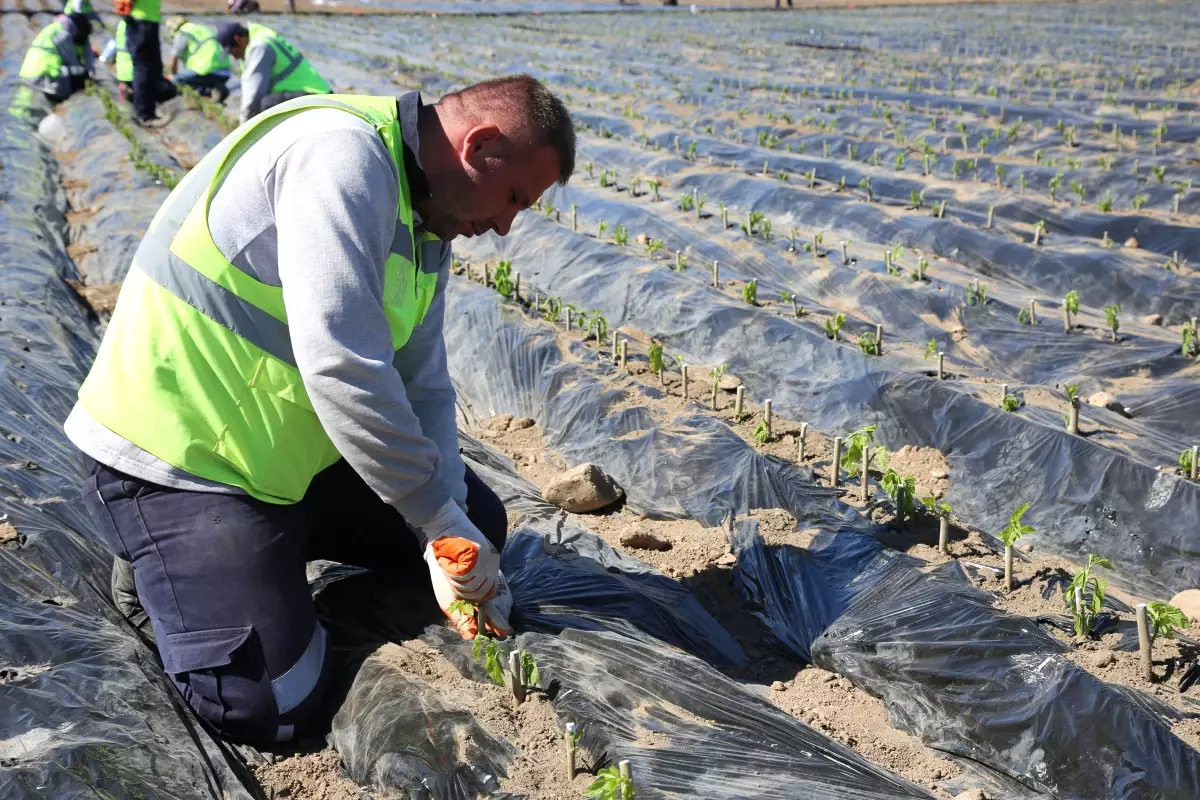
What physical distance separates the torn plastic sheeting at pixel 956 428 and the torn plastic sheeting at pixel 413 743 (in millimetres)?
2368

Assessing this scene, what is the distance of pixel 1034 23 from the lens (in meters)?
21.5

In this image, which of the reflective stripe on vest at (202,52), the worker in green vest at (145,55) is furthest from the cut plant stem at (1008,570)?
the reflective stripe on vest at (202,52)

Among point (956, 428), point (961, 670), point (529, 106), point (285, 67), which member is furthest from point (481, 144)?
point (285, 67)

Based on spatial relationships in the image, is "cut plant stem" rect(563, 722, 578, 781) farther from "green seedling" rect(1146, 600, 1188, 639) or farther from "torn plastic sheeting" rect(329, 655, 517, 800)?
"green seedling" rect(1146, 600, 1188, 639)

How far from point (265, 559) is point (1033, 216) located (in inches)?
266

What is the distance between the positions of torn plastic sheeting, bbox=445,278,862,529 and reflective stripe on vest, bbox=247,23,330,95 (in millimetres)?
2992

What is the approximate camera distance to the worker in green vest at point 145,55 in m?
10.6

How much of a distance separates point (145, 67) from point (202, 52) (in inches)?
79.0

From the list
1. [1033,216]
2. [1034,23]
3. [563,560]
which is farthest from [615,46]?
[563,560]

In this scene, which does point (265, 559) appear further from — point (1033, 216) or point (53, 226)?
point (1033, 216)

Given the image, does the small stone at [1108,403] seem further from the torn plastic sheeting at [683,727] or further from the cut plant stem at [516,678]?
the cut plant stem at [516,678]

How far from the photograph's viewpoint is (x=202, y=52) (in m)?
12.9

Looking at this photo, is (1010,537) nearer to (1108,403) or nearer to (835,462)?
(835,462)

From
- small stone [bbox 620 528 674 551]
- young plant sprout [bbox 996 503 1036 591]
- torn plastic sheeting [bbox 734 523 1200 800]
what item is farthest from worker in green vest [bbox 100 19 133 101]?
young plant sprout [bbox 996 503 1036 591]
